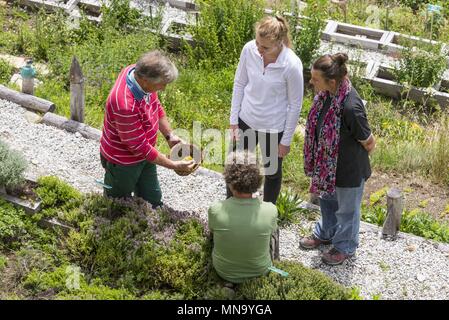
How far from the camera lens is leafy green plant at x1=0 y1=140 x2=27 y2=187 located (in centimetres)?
650

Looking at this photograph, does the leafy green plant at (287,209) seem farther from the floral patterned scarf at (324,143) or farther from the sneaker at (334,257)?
the floral patterned scarf at (324,143)

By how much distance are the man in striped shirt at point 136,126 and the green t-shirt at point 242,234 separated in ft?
2.81

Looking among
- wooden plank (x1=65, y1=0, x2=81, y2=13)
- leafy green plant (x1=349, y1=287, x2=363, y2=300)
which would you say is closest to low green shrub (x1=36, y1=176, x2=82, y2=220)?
leafy green plant (x1=349, y1=287, x2=363, y2=300)

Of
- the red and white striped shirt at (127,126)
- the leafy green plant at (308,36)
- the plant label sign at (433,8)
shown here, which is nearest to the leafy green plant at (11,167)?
the red and white striped shirt at (127,126)

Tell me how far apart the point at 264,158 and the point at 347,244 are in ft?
3.42

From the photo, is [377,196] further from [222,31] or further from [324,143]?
[222,31]

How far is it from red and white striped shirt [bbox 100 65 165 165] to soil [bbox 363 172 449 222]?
10.1 feet

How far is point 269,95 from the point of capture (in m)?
6.19

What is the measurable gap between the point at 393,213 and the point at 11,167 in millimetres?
3476

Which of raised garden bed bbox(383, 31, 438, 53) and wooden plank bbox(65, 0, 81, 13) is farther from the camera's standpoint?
wooden plank bbox(65, 0, 81, 13)

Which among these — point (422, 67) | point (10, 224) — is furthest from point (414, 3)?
point (10, 224)

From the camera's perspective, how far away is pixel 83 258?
6098mm

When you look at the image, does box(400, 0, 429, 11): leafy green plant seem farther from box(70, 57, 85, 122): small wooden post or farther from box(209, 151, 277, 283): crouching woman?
box(209, 151, 277, 283): crouching woman

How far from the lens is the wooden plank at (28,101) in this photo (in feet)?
28.1
